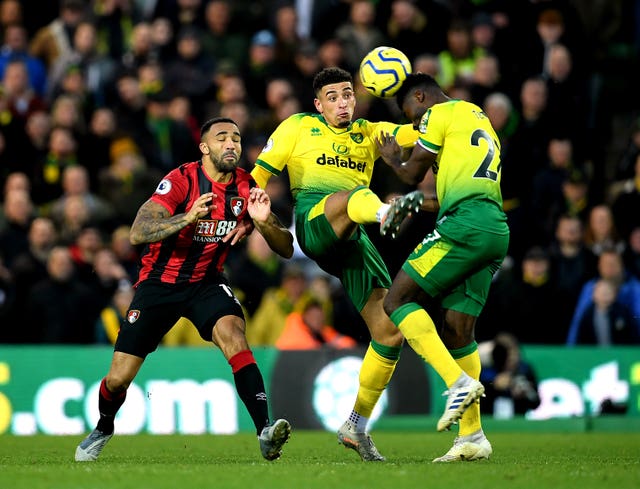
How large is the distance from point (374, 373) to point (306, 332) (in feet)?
18.2

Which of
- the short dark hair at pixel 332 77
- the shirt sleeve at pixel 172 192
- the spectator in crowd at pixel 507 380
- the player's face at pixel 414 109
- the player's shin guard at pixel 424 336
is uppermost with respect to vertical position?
the short dark hair at pixel 332 77

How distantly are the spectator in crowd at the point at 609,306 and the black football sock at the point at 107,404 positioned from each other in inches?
302

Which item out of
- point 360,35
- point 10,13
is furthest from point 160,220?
point 10,13

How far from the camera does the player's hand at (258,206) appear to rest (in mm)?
10148

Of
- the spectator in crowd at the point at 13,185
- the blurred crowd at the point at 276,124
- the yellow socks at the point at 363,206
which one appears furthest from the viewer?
the spectator in crowd at the point at 13,185

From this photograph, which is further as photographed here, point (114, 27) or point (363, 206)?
point (114, 27)

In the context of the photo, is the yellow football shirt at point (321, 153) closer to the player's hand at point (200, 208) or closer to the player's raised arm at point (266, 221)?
the player's raised arm at point (266, 221)

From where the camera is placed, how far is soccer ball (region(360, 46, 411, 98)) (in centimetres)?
1042

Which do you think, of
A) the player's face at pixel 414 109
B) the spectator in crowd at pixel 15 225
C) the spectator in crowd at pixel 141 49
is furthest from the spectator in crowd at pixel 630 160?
the player's face at pixel 414 109

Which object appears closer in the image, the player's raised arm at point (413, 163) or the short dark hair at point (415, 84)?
the player's raised arm at point (413, 163)

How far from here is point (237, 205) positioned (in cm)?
1045

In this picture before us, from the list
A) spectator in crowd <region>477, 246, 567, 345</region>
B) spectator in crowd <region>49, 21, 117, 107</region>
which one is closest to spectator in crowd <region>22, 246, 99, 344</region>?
spectator in crowd <region>49, 21, 117, 107</region>

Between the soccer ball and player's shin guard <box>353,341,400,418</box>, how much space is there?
6.53 feet

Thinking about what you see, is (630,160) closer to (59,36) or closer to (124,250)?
(124,250)
